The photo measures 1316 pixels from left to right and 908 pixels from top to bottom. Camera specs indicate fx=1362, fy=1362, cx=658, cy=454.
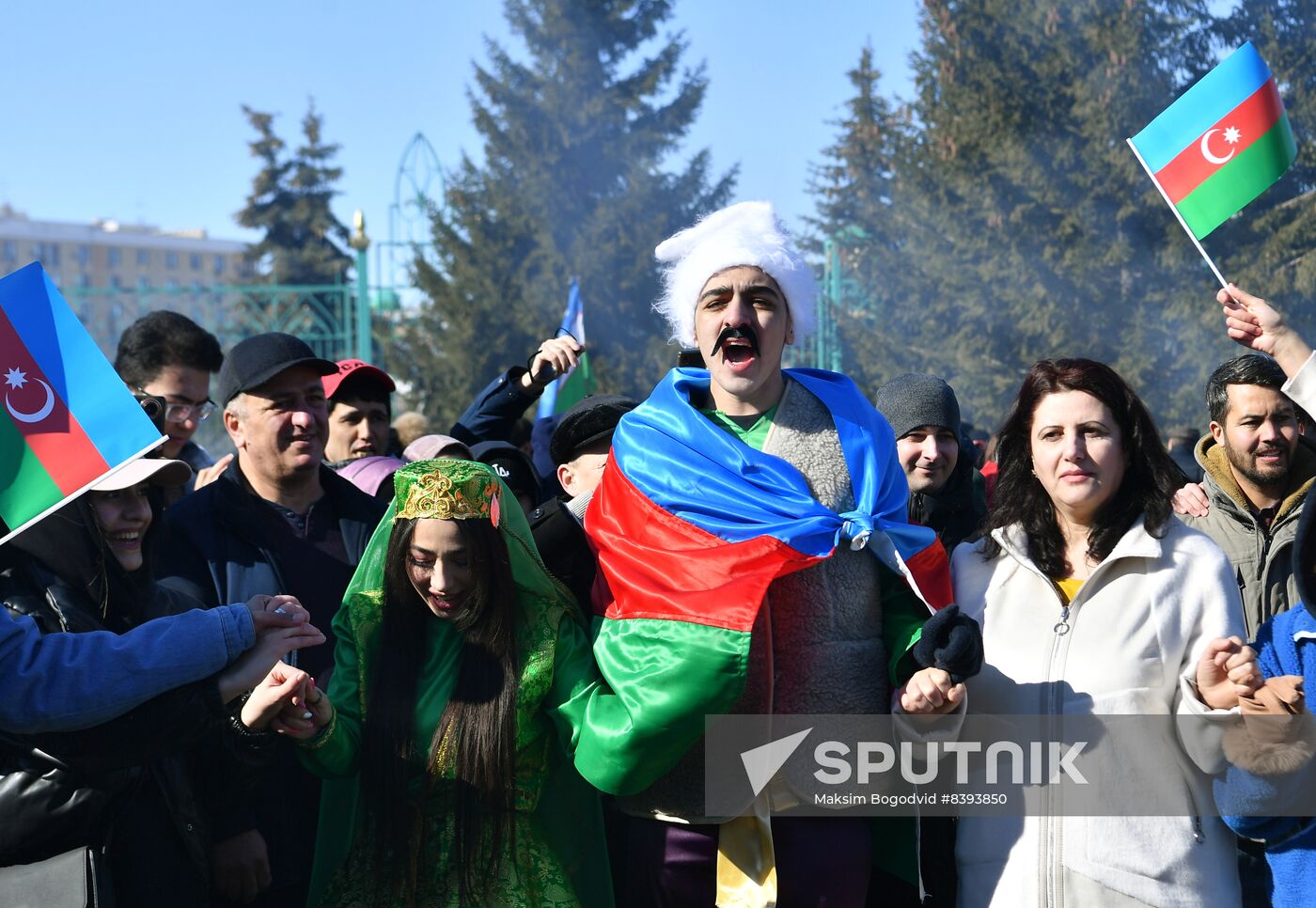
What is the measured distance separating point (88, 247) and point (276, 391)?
276ft

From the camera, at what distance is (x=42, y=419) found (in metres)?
2.89

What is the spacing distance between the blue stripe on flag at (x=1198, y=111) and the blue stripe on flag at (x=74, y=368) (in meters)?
3.25

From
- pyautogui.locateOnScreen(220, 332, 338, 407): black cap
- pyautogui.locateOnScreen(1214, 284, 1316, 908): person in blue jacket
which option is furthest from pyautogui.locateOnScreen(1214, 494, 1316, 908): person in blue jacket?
pyautogui.locateOnScreen(220, 332, 338, 407): black cap

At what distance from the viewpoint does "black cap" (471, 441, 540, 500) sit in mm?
4465

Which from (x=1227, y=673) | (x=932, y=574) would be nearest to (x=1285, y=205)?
(x=932, y=574)

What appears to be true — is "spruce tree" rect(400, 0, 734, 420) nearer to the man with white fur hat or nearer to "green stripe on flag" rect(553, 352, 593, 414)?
"green stripe on flag" rect(553, 352, 593, 414)

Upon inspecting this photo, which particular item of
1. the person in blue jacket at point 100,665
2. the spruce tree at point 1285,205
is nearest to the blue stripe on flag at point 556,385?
the person in blue jacket at point 100,665

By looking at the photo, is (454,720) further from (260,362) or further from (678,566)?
(260,362)

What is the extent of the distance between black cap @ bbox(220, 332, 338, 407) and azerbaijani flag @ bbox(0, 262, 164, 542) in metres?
1.06

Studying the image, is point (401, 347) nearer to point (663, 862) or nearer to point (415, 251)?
point (415, 251)

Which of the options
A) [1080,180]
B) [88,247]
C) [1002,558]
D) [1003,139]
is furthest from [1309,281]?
[88,247]

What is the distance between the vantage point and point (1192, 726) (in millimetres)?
2834

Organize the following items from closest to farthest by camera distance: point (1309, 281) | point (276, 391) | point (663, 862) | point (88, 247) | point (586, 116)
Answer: point (663, 862) → point (276, 391) → point (1309, 281) → point (586, 116) → point (88, 247)

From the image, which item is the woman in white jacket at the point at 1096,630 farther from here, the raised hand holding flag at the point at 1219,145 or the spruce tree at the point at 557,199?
the spruce tree at the point at 557,199
